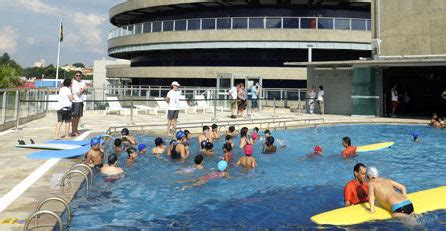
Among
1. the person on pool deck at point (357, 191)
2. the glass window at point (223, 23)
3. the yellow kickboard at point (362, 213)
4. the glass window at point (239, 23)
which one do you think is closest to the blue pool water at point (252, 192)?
the yellow kickboard at point (362, 213)

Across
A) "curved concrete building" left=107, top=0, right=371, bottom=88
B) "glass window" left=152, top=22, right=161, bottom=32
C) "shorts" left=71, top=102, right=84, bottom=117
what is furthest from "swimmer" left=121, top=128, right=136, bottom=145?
"glass window" left=152, top=22, right=161, bottom=32

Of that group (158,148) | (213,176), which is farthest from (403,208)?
(158,148)

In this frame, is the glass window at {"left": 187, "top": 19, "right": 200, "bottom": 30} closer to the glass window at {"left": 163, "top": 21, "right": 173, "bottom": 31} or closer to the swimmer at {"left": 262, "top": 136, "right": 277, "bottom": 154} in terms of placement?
the glass window at {"left": 163, "top": 21, "right": 173, "bottom": 31}

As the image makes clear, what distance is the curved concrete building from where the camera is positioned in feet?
108

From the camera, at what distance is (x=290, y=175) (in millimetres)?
10375

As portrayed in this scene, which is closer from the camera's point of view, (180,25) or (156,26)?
(180,25)

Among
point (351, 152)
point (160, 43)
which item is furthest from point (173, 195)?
point (160, 43)

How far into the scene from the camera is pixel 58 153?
9703mm

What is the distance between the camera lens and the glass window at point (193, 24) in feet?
115

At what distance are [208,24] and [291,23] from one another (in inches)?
284

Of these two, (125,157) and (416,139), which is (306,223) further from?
(416,139)

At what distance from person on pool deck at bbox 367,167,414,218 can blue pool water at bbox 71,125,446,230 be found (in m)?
0.24

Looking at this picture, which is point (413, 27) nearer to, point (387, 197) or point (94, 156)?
point (387, 197)

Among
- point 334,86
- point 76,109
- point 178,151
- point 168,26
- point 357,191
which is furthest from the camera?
point 168,26
